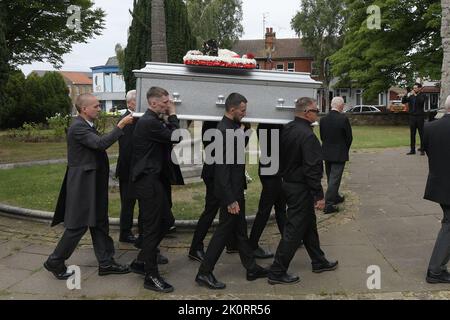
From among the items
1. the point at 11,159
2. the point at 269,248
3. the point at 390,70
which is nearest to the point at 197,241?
the point at 269,248

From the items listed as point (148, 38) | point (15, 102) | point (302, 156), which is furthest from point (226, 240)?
point (15, 102)

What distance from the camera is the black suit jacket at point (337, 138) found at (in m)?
7.55

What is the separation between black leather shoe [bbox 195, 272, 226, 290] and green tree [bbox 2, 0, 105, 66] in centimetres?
1826

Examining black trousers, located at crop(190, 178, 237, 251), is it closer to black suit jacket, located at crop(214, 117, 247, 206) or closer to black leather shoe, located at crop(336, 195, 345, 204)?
black suit jacket, located at crop(214, 117, 247, 206)

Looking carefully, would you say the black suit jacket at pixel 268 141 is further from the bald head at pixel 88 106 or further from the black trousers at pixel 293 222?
the bald head at pixel 88 106

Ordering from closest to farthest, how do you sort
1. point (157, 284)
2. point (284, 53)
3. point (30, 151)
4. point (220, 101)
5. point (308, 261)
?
point (157, 284) < point (220, 101) < point (308, 261) < point (30, 151) < point (284, 53)

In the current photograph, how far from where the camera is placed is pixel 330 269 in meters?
5.10

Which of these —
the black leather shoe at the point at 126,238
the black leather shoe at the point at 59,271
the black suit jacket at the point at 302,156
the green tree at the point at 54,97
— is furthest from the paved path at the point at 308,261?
the green tree at the point at 54,97

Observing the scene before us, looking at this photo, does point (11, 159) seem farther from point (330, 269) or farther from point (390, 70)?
point (390, 70)

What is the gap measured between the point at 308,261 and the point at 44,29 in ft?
69.4

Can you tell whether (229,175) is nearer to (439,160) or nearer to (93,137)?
(93,137)

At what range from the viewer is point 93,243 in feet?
17.0

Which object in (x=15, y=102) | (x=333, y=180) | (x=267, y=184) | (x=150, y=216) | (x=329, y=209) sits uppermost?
(x=15, y=102)
